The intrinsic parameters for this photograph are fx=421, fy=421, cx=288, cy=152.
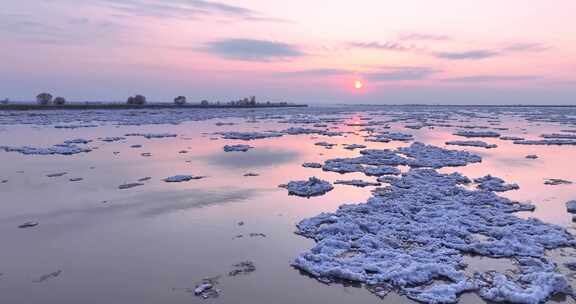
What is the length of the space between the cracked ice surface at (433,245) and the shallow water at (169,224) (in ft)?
1.04

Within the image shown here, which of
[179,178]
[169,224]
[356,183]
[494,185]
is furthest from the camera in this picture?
[179,178]

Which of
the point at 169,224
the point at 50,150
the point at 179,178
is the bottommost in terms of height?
the point at 169,224

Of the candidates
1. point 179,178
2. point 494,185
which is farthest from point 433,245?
point 179,178

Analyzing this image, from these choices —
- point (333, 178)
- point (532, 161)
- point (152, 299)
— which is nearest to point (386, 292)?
point (152, 299)

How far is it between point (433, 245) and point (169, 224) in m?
5.48

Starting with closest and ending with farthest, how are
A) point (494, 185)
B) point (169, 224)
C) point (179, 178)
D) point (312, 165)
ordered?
point (169, 224), point (494, 185), point (179, 178), point (312, 165)

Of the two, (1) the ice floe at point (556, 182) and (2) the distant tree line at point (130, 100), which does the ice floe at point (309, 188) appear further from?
(2) the distant tree line at point (130, 100)

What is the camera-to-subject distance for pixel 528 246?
775 centimetres

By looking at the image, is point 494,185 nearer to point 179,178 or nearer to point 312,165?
point 312,165

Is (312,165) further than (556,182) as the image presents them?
Yes

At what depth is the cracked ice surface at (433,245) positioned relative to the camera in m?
6.27

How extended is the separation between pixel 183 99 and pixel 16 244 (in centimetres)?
11747

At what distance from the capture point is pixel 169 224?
30.2 ft

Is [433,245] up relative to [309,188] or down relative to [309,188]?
down
